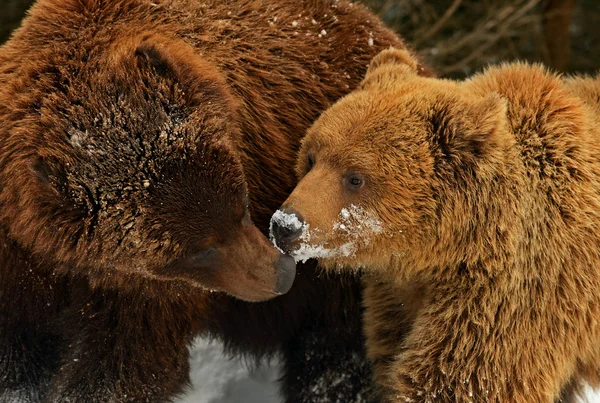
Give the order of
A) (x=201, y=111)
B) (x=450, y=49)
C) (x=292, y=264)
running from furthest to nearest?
(x=450, y=49), (x=292, y=264), (x=201, y=111)

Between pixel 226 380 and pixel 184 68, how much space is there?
2.72m

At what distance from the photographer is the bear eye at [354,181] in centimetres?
346

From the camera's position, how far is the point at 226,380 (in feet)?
17.6

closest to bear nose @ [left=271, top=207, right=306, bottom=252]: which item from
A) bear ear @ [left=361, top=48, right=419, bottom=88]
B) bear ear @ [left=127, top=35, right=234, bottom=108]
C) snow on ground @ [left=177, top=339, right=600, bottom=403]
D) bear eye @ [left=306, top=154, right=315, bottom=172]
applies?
bear eye @ [left=306, top=154, right=315, bottom=172]

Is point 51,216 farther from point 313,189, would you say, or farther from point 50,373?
point 50,373

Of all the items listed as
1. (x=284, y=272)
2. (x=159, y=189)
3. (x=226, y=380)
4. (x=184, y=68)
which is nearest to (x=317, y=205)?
(x=284, y=272)

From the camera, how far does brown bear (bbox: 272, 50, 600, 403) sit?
11.3 ft

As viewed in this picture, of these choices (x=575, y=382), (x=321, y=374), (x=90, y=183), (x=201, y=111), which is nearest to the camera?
(x=90, y=183)

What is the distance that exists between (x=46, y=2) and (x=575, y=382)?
3340mm

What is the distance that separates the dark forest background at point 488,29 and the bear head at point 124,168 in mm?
6573

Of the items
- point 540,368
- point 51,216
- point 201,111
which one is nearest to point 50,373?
point 51,216

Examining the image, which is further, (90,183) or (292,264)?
(292,264)

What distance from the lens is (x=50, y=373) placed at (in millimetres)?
4266

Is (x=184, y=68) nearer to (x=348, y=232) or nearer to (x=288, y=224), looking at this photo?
(x=288, y=224)
